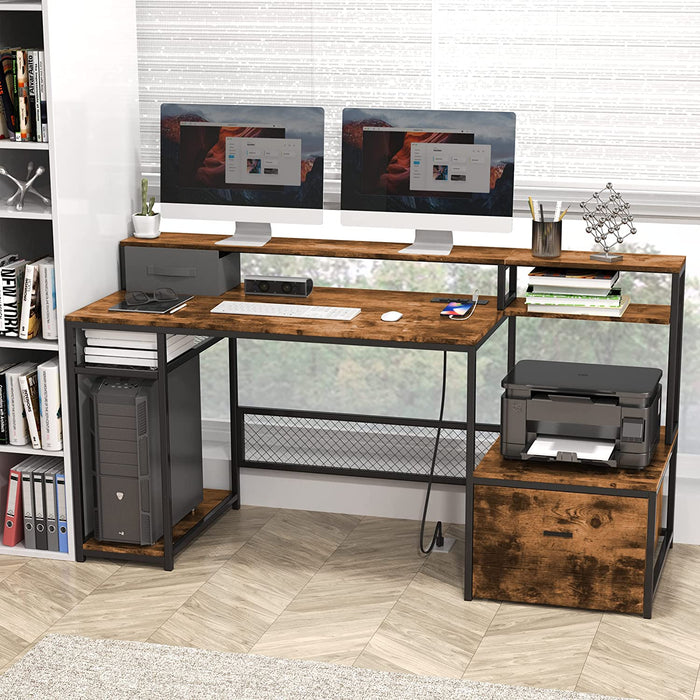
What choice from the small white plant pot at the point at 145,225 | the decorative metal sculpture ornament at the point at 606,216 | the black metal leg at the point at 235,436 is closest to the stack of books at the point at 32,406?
the small white plant pot at the point at 145,225

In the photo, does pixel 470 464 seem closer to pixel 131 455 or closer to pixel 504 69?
pixel 131 455

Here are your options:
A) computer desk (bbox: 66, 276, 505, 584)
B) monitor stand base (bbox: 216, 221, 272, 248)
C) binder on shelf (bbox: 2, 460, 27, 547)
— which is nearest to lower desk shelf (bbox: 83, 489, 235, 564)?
computer desk (bbox: 66, 276, 505, 584)

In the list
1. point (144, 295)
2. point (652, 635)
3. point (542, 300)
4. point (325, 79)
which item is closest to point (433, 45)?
point (325, 79)

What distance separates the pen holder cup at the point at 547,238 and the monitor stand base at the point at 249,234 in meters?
0.94

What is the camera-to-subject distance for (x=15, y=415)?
12.5ft

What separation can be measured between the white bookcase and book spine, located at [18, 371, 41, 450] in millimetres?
68

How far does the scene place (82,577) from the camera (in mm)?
3719

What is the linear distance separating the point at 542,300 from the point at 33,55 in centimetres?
175

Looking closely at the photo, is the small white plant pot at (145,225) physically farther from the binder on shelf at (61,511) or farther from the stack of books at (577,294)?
the stack of books at (577,294)

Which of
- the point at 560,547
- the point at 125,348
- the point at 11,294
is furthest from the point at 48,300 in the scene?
the point at 560,547

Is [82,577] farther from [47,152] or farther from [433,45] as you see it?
[433,45]

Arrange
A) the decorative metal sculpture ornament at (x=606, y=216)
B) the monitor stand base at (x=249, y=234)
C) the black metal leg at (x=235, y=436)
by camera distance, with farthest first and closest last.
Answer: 1. the black metal leg at (x=235, y=436)
2. the monitor stand base at (x=249, y=234)
3. the decorative metal sculpture ornament at (x=606, y=216)

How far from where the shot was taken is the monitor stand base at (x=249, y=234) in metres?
3.97

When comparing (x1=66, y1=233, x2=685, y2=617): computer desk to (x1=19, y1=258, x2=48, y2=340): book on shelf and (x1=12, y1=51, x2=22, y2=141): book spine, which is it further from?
(x1=12, y1=51, x2=22, y2=141): book spine
